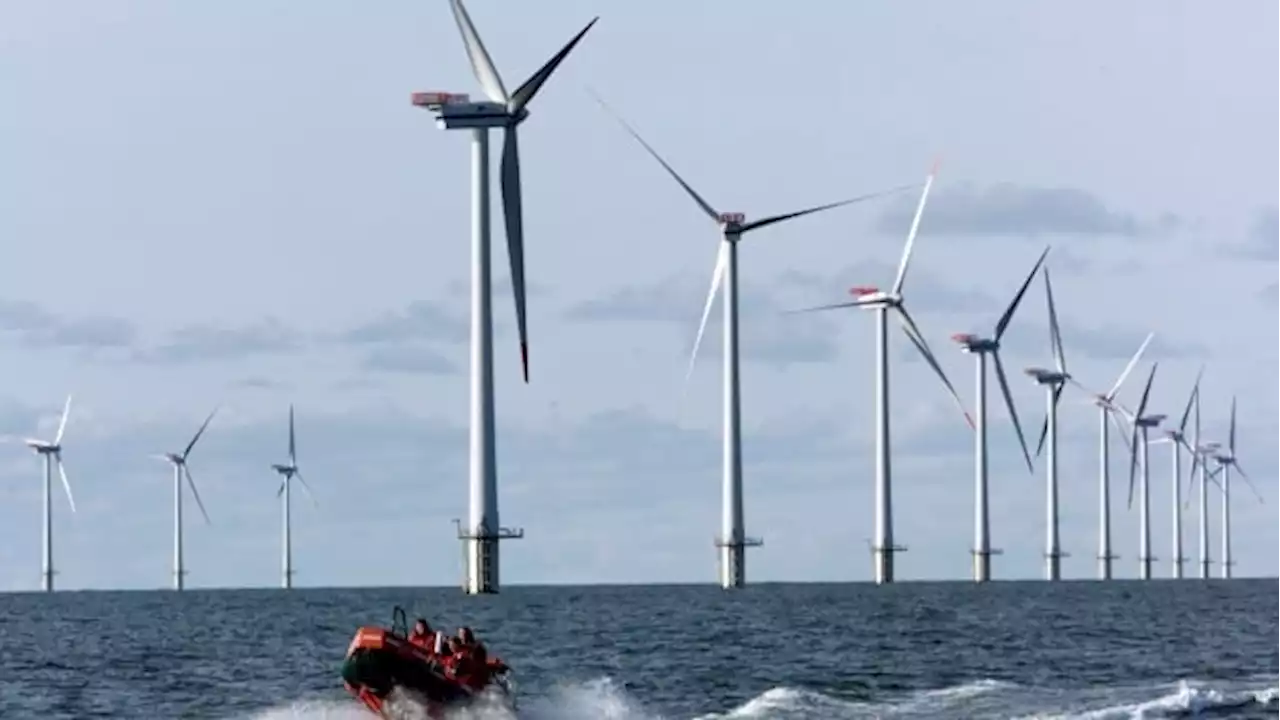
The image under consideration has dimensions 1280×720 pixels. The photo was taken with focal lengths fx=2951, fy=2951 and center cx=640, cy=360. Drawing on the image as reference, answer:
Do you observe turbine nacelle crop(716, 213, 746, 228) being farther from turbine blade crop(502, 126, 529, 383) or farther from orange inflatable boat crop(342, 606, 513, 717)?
orange inflatable boat crop(342, 606, 513, 717)

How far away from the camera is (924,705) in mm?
83250

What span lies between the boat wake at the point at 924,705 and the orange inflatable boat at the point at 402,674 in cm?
56

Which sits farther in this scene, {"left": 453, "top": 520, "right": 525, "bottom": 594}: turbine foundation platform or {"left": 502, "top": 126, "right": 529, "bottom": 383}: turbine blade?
{"left": 453, "top": 520, "right": 525, "bottom": 594}: turbine foundation platform

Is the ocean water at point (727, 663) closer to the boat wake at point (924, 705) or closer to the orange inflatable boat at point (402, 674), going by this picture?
the boat wake at point (924, 705)

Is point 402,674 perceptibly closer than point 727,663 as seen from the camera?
Yes

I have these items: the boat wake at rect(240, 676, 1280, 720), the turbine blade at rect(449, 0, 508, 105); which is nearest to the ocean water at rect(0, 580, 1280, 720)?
the boat wake at rect(240, 676, 1280, 720)

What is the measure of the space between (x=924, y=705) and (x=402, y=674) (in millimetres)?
17622

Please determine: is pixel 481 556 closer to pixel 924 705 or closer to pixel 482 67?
pixel 482 67

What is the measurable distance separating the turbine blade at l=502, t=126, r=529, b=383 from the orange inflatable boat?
157 feet

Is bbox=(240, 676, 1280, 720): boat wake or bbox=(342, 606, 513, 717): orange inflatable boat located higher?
bbox=(342, 606, 513, 717): orange inflatable boat

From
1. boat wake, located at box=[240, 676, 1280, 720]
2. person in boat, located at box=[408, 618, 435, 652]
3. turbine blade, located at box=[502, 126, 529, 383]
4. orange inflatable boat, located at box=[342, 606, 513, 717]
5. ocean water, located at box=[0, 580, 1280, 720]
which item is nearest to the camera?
orange inflatable boat, located at box=[342, 606, 513, 717]

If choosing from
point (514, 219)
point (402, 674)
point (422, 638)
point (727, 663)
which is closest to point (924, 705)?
point (422, 638)

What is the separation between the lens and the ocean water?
8225cm

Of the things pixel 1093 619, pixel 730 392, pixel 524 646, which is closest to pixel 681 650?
pixel 524 646
